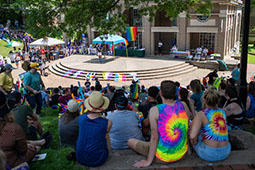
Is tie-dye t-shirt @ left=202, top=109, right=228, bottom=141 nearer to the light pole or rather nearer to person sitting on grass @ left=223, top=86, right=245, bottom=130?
person sitting on grass @ left=223, top=86, right=245, bottom=130

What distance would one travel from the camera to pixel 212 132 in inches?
149

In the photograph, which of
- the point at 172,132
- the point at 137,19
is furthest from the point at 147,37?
the point at 172,132

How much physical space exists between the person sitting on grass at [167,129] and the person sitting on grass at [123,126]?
815mm

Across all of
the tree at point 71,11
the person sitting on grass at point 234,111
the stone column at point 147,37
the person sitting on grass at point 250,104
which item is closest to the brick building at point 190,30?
the stone column at point 147,37

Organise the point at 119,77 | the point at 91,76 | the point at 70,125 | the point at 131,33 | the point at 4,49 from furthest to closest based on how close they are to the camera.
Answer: the point at 4,49
the point at 131,33
the point at 119,77
the point at 91,76
the point at 70,125

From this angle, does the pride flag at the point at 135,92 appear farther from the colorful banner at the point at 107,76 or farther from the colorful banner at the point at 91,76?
the colorful banner at the point at 107,76

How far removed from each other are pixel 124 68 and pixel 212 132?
1661cm

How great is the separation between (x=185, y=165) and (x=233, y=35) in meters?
29.2

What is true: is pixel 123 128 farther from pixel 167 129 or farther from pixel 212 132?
pixel 212 132

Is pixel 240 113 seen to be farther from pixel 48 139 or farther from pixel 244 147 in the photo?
pixel 48 139

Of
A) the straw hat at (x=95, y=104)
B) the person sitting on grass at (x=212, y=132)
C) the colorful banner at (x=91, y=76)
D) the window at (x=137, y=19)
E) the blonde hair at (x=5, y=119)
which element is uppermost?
the window at (x=137, y=19)

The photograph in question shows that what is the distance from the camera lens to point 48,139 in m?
4.91

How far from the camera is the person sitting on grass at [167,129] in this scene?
11.9 feet

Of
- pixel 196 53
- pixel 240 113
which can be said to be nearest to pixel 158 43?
pixel 196 53
